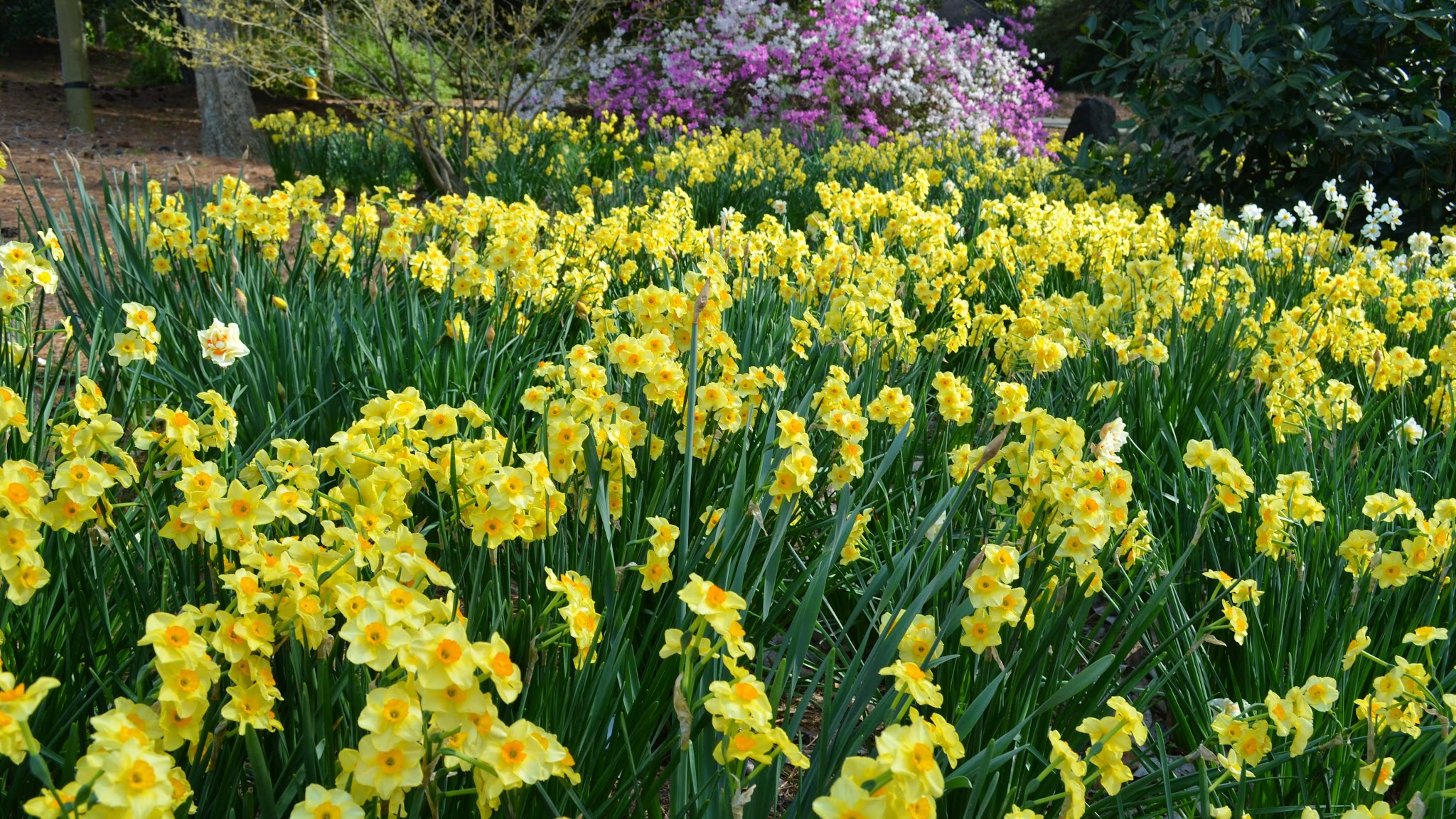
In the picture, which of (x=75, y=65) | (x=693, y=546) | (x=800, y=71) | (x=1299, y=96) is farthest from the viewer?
(x=75, y=65)

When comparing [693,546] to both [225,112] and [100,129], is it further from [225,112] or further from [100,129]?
[100,129]

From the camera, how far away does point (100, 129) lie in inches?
480

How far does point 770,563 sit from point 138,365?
1475 mm

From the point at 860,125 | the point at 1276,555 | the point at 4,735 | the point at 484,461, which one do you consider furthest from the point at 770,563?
the point at 860,125

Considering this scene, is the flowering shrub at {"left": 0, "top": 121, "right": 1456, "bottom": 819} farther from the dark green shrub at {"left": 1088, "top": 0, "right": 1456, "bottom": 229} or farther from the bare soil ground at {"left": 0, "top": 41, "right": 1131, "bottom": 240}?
the bare soil ground at {"left": 0, "top": 41, "right": 1131, "bottom": 240}

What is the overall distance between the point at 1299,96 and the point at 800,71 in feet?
19.1

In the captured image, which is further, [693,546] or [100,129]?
[100,129]

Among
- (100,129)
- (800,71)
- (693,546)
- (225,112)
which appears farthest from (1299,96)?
(100,129)

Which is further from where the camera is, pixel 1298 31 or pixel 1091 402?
pixel 1298 31

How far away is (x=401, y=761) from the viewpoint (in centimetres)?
93

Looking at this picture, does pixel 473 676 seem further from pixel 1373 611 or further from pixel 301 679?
pixel 1373 611

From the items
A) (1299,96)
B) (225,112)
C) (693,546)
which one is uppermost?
(1299,96)

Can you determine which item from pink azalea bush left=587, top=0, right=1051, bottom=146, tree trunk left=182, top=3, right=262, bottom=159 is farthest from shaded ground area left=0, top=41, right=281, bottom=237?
pink azalea bush left=587, top=0, right=1051, bottom=146

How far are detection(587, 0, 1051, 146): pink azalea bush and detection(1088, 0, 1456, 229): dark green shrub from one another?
4.39 meters
